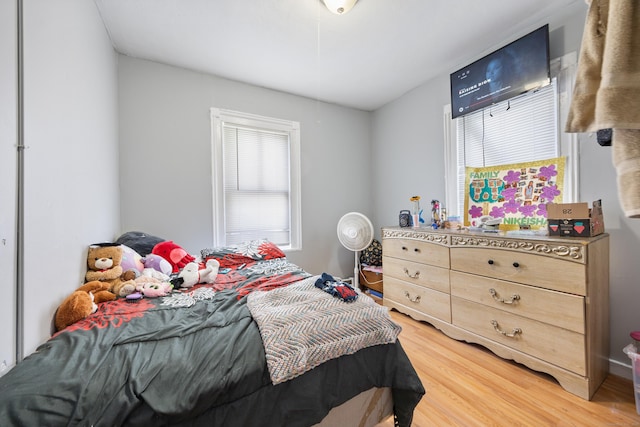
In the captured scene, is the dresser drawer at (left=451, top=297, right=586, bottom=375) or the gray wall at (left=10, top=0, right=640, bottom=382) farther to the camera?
the dresser drawer at (left=451, top=297, right=586, bottom=375)

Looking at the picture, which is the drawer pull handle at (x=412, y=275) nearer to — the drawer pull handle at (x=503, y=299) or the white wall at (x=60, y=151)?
the drawer pull handle at (x=503, y=299)

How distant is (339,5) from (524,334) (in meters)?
2.61

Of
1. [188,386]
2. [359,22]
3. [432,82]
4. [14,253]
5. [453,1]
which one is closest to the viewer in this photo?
[188,386]

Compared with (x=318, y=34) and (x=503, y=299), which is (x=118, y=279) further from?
(x=503, y=299)

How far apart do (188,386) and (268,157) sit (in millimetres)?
2629

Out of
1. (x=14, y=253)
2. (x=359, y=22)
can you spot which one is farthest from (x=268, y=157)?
(x=14, y=253)

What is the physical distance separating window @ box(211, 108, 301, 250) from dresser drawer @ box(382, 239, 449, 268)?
3.88ft

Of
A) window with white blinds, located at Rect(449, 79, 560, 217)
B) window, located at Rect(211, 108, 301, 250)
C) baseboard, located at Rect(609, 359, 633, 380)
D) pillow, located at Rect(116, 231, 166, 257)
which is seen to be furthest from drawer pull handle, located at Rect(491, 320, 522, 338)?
pillow, located at Rect(116, 231, 166, 257)

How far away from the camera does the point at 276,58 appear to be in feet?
7.86

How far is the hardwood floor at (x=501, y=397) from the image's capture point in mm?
1306

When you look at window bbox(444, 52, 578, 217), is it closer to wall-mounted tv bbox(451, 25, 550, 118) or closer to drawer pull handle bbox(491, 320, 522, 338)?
wall-mounted tv bbox(451, 25, 550, 118)

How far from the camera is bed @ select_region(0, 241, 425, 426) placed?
0.69 m

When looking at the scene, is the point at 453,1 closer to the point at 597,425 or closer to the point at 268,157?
the point at 268,157

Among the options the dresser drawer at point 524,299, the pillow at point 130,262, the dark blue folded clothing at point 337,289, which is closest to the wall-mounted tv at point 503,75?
the dresser drawer at point 524,299
